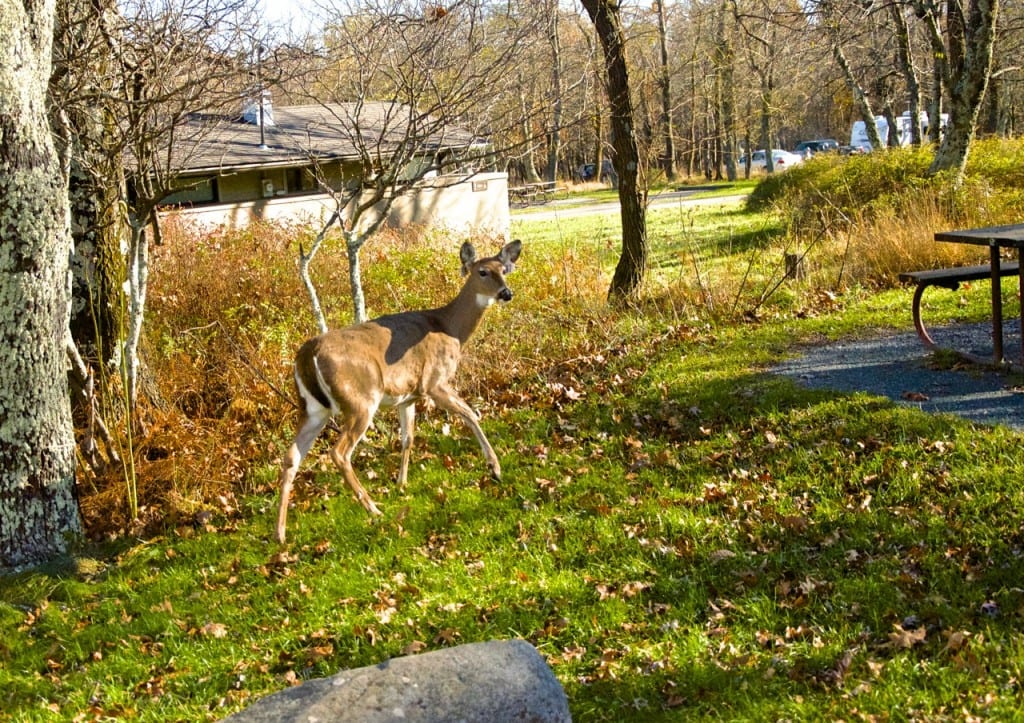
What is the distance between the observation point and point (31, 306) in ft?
21.6

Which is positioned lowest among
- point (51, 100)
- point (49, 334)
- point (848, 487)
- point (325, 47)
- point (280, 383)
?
point (848, 487)

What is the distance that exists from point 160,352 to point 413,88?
3423mm

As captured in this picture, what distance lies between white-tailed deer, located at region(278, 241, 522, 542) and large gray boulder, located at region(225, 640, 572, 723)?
10.2ft

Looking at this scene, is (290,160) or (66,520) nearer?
(66,520)

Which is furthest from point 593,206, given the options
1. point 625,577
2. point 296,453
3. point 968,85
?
point 625,577

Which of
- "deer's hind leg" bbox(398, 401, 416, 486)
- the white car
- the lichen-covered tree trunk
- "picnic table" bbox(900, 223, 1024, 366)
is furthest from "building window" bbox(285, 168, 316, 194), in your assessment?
the white car

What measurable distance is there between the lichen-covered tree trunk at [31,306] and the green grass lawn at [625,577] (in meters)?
0.41

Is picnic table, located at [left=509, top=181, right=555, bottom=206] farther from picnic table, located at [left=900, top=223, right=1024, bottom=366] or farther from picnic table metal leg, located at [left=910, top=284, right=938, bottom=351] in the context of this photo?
picnic table, located at [left=900, top=223, right=1024, bottom=366]

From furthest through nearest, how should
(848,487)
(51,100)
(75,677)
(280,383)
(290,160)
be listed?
(290,160) < (280,383) < (51,100) < (848,487) < (75,677)

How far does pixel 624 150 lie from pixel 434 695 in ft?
34.1

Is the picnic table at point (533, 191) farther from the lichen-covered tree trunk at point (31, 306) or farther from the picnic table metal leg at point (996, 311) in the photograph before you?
the lichen-covered tree trunk at point (31, 306)

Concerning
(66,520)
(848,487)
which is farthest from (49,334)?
(848,487)

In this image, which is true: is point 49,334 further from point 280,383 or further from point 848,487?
point 848,487

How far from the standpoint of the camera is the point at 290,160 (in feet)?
83.1
